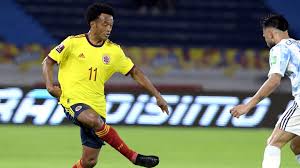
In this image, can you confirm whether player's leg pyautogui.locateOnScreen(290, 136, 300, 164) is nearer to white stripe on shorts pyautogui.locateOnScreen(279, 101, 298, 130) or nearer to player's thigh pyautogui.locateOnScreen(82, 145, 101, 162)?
white stripe on shorts pyautogui.locateOnScreen(279, 101, 298, 130)

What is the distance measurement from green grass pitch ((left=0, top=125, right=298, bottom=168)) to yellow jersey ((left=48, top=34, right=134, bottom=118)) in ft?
6.65

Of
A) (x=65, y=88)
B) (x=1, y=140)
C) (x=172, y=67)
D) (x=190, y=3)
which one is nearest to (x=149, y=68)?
(x=172, y=67)

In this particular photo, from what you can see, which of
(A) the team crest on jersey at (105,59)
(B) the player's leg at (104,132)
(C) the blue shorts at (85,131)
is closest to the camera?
(B) the player's leg at (104,132)

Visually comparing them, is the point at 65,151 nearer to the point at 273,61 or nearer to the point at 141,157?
the point at 141,157

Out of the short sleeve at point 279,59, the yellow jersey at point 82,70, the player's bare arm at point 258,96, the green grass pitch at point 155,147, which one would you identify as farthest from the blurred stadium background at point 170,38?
the player's bare arm at point 258,96

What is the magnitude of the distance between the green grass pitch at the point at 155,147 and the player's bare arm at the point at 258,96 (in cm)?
296

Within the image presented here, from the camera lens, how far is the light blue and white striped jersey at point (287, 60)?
25.0 ft

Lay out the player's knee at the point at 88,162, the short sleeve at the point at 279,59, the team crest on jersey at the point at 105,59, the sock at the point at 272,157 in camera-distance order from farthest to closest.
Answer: the team crest on jersey at the point at 105,59 < the player's knee at the point at 88,162 < the sock at the point at 272,157 < the short sleeve at the point at 279,59

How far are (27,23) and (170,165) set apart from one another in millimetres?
13301

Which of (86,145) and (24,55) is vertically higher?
(86,145)

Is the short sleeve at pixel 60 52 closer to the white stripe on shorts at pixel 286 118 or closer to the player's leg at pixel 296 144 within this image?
the white stripe on shorts at pixel 286 118

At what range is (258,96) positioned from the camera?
24.2ft

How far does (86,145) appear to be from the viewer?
8.22 meters

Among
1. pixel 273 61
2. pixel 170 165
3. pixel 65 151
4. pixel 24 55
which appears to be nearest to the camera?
pixel 273 61
